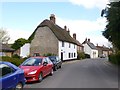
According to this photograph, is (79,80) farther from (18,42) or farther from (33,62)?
(18,42)

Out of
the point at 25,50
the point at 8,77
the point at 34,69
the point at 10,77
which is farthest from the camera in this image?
the point at 25,50

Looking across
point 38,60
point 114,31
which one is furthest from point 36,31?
point 38,60

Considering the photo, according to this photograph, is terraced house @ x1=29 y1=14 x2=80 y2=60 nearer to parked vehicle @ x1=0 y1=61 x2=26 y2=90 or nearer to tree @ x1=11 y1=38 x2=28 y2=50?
tree @ x1=11 y1=38 x2=28 y2=50

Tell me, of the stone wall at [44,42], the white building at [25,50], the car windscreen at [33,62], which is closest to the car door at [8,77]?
the car windscreen at [33,62]

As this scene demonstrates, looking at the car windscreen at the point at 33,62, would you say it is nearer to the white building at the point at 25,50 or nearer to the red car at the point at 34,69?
the red car at the point at 34,69

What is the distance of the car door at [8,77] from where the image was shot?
902cm

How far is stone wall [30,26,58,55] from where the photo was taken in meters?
50.7

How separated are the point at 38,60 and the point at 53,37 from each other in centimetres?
3416

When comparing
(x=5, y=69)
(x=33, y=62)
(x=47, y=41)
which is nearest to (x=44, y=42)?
(x=47, y=41)

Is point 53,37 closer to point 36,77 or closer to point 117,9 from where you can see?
point 117,9

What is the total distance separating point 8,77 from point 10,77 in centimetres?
15

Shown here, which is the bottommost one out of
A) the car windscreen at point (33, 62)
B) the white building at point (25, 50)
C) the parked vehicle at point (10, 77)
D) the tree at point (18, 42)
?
the parked vehicle at point (10, 77)

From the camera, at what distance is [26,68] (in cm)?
1469

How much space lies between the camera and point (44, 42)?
171ft
